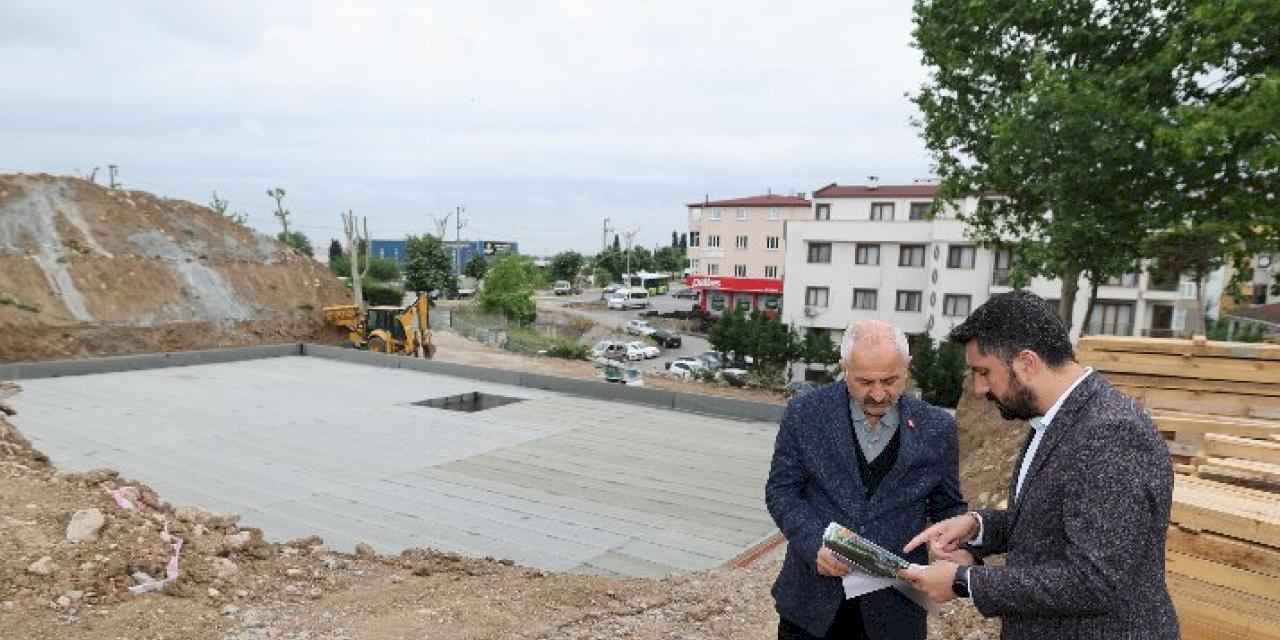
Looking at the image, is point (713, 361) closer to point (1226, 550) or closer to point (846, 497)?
point (1226, 550)

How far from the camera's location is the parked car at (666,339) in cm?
4159

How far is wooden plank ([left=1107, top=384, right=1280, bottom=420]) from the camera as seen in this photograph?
16.7 feet

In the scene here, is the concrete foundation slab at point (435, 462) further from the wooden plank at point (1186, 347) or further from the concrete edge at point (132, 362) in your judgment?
the wooden plank at point (1186, 347)

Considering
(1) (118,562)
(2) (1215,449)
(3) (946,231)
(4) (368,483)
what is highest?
(3) (946,231)

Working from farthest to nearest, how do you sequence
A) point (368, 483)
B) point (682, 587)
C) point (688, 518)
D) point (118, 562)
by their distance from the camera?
point (368, 483) → point (688, 518) → point (682, 587) → point (118, 562)

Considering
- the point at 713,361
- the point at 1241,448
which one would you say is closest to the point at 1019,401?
the point at 1241,448

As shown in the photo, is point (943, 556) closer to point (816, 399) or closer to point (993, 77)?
point (816, 399)

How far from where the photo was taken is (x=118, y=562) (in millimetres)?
4172

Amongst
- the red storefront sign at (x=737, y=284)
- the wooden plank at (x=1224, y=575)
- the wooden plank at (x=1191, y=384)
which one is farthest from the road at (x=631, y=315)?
the wooden plank at (x=1224, y=575)

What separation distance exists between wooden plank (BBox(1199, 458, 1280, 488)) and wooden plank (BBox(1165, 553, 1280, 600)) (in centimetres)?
104

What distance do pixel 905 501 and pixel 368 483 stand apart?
20.6 ft

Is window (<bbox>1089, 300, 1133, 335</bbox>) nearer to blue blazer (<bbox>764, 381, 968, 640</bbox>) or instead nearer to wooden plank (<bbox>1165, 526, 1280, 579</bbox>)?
wooden plank (<bbox>1165, 526, 1280, 579</bbox>)

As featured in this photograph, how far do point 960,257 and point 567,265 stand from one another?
52621 mm

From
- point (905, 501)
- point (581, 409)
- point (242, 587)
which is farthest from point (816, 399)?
point (581, 409)
